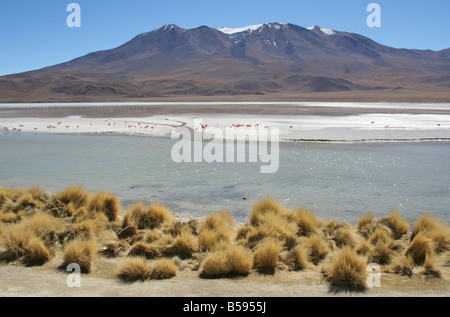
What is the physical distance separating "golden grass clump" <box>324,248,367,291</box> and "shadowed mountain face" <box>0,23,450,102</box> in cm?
6815

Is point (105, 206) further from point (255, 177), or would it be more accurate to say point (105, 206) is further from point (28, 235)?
point (255, 177)

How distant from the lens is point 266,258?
475 cm

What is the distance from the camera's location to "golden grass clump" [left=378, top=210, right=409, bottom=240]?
5.84 m

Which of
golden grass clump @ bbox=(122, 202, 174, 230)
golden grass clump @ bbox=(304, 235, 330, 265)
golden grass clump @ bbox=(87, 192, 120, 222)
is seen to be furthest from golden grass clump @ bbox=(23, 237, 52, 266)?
golden grass clump @ bbox=(304, 235, 330, 265)

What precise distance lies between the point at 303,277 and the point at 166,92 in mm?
87064

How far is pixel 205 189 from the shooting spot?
28.5 feet

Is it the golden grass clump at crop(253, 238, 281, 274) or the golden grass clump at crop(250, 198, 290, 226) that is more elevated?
the golden grass clump at crop(250, 198, 290, 226)

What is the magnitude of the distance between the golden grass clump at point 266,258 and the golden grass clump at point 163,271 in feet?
2.98

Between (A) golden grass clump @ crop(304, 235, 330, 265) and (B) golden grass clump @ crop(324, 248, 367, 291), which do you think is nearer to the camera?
(B) golden grass clump @ crop(324, 248, 367, 291)

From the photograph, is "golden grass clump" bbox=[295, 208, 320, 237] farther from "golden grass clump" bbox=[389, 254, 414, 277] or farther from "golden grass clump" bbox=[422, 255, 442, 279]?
"golden grass clump" bbox=[422, 255, 442, 279]

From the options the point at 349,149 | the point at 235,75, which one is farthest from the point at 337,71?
the point at 349,149

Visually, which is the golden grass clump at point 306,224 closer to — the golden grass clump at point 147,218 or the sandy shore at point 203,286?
the sandy shore at point 203,286

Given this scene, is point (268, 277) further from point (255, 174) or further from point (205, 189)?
point (255, 174)

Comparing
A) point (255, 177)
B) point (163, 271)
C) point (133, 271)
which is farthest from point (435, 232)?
point (255, 177)
